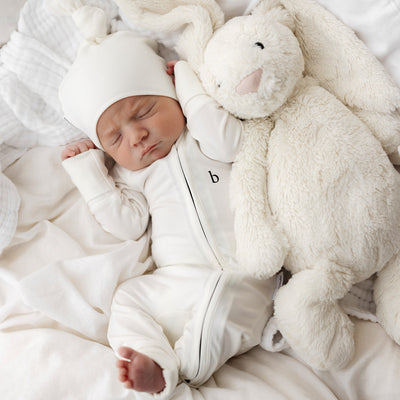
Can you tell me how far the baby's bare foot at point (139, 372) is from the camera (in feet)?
2.83

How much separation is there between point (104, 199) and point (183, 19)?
47 centimetres

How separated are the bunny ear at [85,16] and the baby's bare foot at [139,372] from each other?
2.43ft

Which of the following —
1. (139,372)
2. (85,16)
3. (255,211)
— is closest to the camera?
(139,372)

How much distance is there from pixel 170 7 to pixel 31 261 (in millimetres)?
698

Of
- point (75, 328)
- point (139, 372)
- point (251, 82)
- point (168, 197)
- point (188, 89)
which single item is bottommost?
point (75, 328)

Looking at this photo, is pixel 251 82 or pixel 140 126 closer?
pixel 251 82

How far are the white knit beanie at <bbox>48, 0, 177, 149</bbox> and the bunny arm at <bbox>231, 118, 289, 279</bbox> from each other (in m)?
0.23

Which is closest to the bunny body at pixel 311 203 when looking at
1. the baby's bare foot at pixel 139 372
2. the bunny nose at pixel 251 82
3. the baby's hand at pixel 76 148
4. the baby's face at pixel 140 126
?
the bunny nose at pixel 251 82

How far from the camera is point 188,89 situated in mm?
1055

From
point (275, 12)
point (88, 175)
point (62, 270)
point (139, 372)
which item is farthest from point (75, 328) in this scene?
point (275, 12)

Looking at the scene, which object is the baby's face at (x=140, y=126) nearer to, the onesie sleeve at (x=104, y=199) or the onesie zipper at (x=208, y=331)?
the onesie sleeve at (x=104, y=199)

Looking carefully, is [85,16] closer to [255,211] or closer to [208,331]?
[255,211]

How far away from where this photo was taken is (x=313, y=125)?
98 centimetres

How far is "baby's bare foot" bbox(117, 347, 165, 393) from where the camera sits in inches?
33.9
